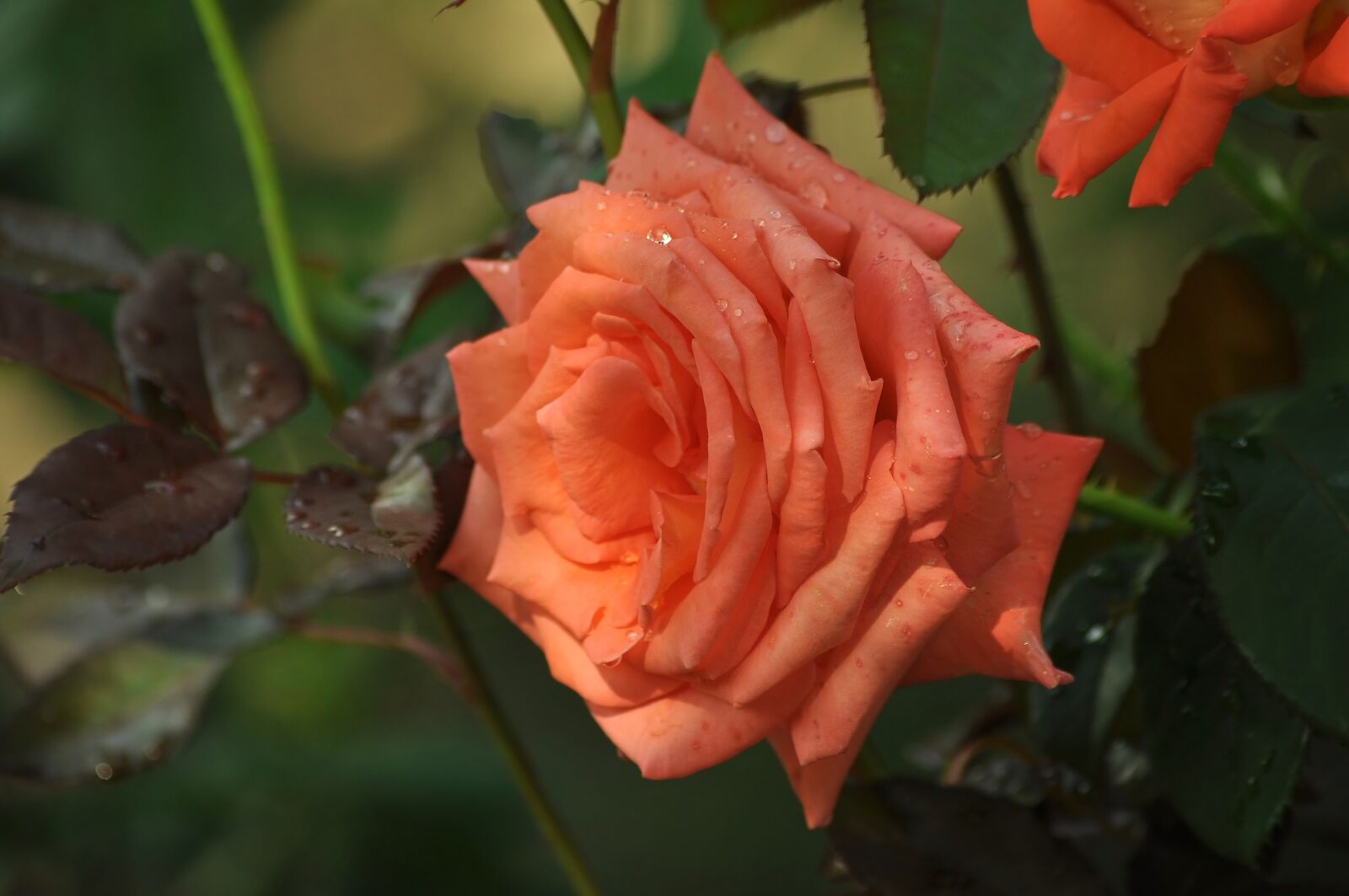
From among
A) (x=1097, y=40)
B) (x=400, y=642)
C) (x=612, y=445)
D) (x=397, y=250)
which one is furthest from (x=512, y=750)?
(x=397, y=250)

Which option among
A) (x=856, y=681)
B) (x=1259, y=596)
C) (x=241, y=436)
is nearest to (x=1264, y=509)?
(x=1259, y=596)

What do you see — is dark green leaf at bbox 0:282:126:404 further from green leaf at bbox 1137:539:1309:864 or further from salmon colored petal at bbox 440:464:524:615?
green leaf at bbox 1137:539:1309:864

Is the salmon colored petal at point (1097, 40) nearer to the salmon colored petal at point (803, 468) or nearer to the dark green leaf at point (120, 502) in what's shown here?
the salmon colored petal at point (803, 468)

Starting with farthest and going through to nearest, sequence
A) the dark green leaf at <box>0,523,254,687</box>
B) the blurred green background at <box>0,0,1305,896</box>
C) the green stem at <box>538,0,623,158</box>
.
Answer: the blurred green background at <box>0,0,1305,896</box> → the dark green leaf at <box>0,523,254,687</box> → the green stem at <box>538,0,623,158</box>

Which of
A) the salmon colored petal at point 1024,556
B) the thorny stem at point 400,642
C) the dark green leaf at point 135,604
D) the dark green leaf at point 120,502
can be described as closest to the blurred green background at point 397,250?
the dark green leaf at point 135,604

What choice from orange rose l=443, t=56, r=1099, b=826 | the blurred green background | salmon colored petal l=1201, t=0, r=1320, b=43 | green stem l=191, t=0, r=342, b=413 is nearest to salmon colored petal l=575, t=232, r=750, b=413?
orange rose l=443, t=56, r=1099, b=826

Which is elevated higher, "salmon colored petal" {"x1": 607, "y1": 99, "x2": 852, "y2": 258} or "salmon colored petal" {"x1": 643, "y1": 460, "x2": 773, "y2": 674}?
"salmon colored petal" {"x1": 607, "y1": 99, "x2": 852, "y2": 258}

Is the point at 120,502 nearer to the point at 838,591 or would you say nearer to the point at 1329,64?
the point at 838,591

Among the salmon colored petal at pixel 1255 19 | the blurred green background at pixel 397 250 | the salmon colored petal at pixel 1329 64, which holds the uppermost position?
the salmon colored petal at pixel 1255 19
